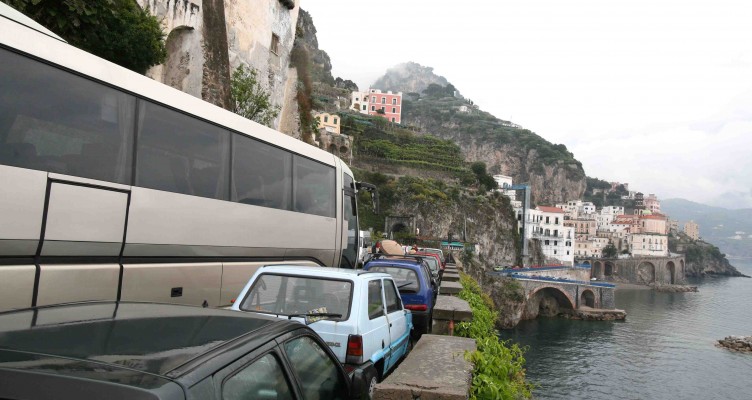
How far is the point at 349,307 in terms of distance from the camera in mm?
5531

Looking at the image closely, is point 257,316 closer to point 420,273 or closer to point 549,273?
point 420,273

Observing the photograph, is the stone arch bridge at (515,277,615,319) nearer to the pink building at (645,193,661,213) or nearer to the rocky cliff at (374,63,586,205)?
the rocky cliff at (374,63,586,205)

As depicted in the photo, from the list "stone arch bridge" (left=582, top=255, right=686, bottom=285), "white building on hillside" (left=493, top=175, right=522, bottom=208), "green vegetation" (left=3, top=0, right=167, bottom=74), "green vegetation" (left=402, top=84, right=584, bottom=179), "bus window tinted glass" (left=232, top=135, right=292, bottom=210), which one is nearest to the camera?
"bus window tinted glass" (left=232, top=135, right=292, bottom=210)

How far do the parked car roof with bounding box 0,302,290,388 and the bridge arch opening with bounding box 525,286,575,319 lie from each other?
205 ft

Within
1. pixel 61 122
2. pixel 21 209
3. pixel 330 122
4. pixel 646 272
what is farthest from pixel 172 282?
pixel 646 272

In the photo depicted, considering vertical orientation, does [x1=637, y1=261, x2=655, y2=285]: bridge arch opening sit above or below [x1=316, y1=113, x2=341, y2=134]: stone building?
below

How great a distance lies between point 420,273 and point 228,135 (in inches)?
199

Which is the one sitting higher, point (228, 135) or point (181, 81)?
point (181, 81)

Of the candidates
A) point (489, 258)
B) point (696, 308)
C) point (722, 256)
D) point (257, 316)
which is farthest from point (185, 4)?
point (722, 256)

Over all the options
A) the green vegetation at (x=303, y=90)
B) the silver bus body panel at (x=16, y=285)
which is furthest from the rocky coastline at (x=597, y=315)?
the silver bus body panel at (x=16, y=285)

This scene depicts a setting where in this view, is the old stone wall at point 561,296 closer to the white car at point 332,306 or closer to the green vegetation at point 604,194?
the white car at point 332,306

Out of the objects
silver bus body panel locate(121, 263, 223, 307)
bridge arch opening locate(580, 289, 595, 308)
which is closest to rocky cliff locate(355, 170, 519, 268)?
bridge arch opening locate(580, 289, 595, 308)

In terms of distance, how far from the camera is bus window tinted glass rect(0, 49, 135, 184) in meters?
4.44

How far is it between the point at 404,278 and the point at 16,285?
281 inches
